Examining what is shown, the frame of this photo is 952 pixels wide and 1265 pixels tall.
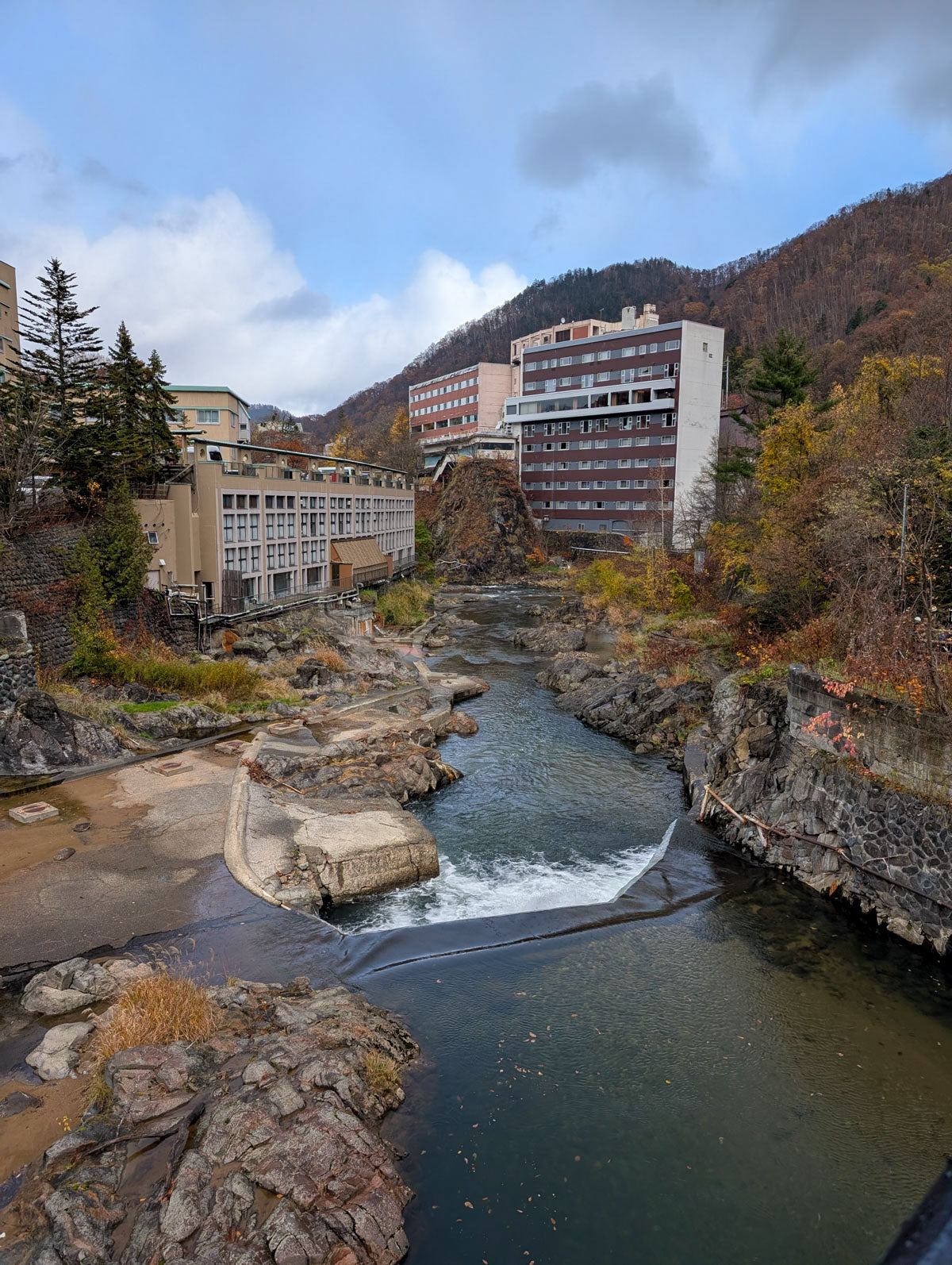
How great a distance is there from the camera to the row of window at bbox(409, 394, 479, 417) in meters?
94.4

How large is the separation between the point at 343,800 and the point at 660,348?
193ft

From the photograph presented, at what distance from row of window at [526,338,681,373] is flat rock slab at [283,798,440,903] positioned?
192 feet

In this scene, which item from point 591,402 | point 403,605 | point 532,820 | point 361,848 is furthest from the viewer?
point 591,402

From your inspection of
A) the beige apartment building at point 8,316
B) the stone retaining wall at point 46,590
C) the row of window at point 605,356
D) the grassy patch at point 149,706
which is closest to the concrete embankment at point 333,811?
the grassy patch at point 149,706

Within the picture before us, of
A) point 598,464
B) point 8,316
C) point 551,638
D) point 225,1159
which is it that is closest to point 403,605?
point 551,638

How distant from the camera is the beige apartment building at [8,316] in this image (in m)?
45.1

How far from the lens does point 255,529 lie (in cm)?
3553

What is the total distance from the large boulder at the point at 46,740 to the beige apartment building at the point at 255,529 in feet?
38.0

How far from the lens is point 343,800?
60.6 ft

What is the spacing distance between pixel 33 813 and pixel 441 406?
91661 millimetres

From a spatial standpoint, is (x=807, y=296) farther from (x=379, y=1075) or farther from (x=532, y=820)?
(x=379, y=1075)

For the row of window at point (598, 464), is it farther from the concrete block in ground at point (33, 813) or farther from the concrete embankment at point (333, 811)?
the concrete block in ground at point (33, 813)

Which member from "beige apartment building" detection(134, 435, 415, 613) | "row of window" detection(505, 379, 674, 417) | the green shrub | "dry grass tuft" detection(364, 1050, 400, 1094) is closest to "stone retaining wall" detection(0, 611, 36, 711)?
"beige apartment building" detection(134, 435, 415, 613)

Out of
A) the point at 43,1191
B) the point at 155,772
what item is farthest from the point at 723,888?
the point at 155,772
